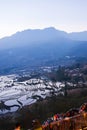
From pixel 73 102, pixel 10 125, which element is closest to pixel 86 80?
pixel 73 102

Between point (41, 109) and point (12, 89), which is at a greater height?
point (41, 109)

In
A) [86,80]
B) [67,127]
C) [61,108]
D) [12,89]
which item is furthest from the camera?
Result: [12,89]

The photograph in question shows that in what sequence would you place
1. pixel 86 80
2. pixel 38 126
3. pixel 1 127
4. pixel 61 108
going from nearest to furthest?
1. pixel 38 126
2. pixel 1 127
3. pixel 61 108
4. pixel 86 80

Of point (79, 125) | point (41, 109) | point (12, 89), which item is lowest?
point (12, 89)

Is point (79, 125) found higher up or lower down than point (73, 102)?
higher up

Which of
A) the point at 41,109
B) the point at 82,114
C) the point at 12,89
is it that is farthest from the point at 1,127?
the point at 12,89

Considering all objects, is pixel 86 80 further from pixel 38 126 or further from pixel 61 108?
pixel 38 126

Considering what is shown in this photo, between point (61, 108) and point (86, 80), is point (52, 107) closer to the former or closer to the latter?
point (61, 108)

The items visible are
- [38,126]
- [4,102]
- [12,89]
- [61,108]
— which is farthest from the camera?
[12,89]

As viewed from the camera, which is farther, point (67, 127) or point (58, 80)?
point (58, 80)
